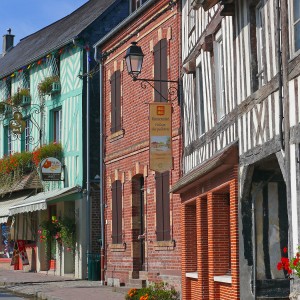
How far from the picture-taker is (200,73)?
615 inches

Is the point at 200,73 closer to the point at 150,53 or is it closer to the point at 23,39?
the point at 150,53

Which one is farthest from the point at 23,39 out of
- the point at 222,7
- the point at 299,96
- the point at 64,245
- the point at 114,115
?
the point at 299,96

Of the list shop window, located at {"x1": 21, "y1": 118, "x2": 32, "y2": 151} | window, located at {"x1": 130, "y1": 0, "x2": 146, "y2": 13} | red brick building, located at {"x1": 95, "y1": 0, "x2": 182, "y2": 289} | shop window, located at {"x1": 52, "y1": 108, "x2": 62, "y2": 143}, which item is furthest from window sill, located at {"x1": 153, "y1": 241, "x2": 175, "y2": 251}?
shop window, located at {"x1": 21, "y1": 118, "x2": 32, "y2": 151}

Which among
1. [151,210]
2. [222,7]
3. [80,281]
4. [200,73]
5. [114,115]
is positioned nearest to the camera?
[222,7]

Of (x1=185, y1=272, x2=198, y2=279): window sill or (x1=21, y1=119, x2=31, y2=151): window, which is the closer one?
(x1=185, y1=272, x2=198, y2=279): window sill

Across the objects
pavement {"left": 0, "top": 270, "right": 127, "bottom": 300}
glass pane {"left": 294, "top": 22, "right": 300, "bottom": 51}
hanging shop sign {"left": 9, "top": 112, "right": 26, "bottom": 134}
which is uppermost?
hanging shop sign {"left": 9, "top": 112, "right": 26, "bottom": 134}

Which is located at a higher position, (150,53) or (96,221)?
(150,53)

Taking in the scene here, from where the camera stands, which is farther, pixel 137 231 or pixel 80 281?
pixel 80 281

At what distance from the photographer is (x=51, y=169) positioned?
26.7 m

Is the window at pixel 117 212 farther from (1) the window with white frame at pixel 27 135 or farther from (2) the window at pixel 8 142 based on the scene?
(2) the window at pixel 8 142

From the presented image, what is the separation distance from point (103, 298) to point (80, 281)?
609 cm

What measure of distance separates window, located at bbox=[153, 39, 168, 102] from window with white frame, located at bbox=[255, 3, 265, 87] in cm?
727

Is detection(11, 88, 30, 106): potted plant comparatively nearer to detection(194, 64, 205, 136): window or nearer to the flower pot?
the flower pot

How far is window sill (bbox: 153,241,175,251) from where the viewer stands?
59.9ft
